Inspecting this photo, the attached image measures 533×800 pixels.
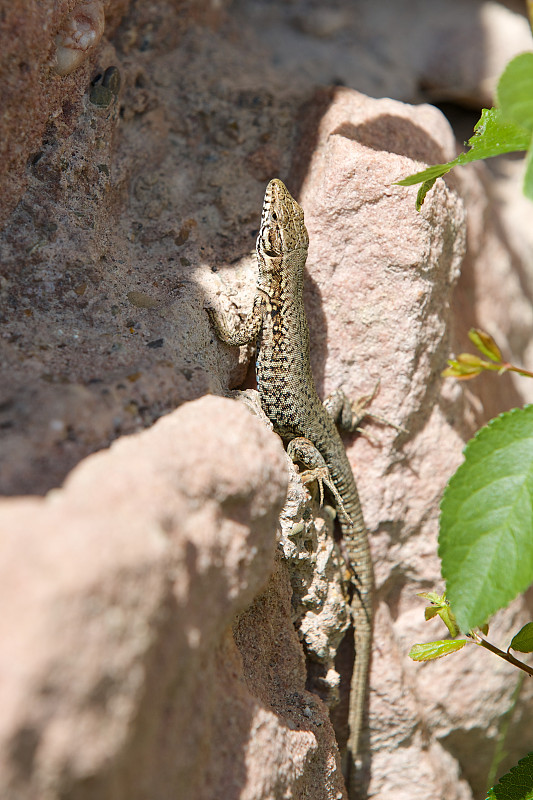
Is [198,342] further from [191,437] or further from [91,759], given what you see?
[91,759]

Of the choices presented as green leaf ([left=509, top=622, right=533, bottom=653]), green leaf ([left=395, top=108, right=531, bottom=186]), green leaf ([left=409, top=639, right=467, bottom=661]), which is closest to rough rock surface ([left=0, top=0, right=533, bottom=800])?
green leaf ([left=409, top=639, right=467, bottom=661])

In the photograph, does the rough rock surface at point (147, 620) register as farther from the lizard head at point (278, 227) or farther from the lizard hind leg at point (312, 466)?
the lizard head at point (278, 227)

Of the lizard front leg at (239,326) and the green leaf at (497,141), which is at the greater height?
the lizard front leg at (239,326)

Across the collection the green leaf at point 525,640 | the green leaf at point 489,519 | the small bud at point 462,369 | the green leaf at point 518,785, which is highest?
the small bud at point 462,369

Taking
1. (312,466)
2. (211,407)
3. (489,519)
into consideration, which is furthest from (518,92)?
(312,466)

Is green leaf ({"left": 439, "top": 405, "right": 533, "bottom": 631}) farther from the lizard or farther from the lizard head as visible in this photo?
the lizard head

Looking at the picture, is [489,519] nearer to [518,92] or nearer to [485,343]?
[485,343]

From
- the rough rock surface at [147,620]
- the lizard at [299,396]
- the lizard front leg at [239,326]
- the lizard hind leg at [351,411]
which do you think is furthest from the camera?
the lizard hind leg at [351,411]

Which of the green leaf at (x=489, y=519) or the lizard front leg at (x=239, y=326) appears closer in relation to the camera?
the green leaf at (x=489, y=519)

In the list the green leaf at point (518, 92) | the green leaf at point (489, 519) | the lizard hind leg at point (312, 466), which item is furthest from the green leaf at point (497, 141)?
the lizard hind leg at point (312, 466)
